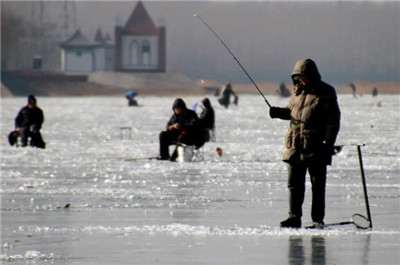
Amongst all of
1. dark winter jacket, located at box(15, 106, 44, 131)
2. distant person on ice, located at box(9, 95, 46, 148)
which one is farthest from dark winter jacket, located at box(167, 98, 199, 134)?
dark winter jacket, located at box(15, 106, 44, 131)

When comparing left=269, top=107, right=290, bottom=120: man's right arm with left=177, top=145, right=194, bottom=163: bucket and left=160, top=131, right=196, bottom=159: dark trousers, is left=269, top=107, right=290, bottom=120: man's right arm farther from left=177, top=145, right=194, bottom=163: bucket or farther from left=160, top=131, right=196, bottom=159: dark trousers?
left=160, top=131, right=196, bottom=159: dark trousers

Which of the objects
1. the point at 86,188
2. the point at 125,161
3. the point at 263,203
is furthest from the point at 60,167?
the point at 263,203

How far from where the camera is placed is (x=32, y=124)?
101ft

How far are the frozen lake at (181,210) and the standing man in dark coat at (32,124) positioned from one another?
1954 mm

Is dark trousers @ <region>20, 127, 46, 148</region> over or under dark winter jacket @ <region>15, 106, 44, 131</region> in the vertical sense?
under

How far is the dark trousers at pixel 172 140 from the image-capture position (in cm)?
2475

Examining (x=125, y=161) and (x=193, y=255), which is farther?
(x=125, y=161)

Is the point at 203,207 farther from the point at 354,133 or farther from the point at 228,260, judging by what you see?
the point at 354,133

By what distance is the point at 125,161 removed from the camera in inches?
992

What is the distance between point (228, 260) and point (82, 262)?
1.07 meters

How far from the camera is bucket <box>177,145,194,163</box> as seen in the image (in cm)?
2447

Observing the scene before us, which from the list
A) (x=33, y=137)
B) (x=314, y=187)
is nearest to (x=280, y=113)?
(x=314, y=187)

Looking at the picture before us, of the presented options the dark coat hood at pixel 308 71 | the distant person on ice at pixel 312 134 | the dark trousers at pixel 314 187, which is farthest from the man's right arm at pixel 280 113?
the dark trousers at pixel 314 187

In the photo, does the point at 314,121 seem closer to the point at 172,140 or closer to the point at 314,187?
the point at 314,187
